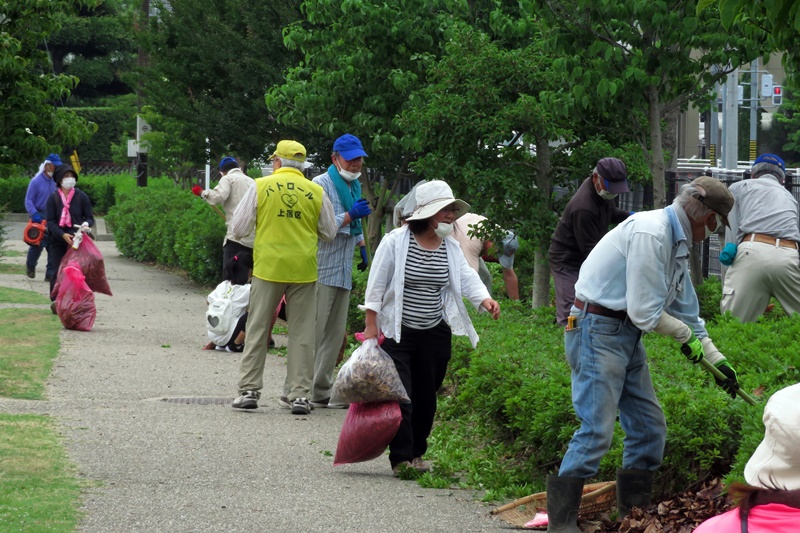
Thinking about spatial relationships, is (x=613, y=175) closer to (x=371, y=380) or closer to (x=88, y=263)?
(x=371, y=380)

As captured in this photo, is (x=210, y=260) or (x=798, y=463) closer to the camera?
(x=798, y=463)

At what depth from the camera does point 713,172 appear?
805 inches

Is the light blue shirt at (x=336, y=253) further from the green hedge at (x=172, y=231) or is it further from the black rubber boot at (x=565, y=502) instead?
the green hedge at (x=172, y=231)

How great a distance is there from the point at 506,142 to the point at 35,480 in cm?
746

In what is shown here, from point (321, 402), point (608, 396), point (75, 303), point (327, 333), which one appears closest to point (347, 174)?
point (327, 333)

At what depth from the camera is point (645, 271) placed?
18.0 ft

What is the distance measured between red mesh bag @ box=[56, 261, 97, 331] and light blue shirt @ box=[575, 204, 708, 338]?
8.97 meters

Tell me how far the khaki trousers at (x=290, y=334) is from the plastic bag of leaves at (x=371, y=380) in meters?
2.05

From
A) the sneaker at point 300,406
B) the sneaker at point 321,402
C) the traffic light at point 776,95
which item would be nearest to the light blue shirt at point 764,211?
the sneaker at point 321,402

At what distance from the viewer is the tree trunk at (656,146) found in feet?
35.1

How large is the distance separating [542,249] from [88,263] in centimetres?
523

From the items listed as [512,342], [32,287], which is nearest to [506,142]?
[512,342]

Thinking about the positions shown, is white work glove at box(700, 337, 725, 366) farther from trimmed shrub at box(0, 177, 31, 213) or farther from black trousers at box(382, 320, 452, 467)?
trimmed shrub at box(0, 177, 31, 213)

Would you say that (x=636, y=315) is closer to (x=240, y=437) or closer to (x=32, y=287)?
(x=240, y=437)
